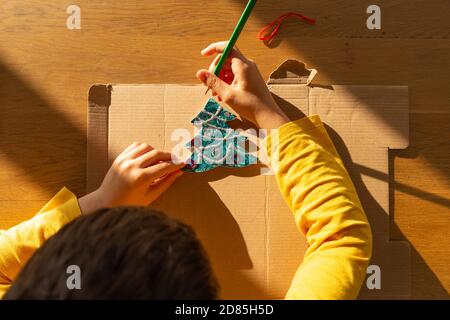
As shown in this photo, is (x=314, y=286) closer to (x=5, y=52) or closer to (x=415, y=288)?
(x=415, y=288)

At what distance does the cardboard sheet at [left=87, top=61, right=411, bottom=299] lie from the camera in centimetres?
79

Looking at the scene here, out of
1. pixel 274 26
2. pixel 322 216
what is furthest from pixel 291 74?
pixel 322 216

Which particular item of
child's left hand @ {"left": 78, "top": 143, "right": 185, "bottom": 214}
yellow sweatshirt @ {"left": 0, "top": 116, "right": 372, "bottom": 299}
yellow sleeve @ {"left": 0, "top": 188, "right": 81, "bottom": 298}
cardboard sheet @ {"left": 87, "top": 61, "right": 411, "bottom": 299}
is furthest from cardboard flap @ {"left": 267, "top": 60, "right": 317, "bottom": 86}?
yellow sleeve @ {"left": 0, "top": 188, "right": 81, "bottom": 298}

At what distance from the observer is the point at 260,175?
0.81 meters

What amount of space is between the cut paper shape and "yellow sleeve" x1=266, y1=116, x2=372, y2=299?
7 cm

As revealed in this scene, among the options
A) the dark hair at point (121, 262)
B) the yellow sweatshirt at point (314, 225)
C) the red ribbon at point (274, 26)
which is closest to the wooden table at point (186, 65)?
the red ribbon at point (274, 26)

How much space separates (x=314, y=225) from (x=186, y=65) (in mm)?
347

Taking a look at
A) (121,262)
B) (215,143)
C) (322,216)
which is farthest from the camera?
(215,143)

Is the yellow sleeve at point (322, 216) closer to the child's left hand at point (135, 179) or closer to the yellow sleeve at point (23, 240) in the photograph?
the child's left hand at point (135, 179)

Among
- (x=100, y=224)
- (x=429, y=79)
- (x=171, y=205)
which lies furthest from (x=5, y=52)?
(x=429, y=79)

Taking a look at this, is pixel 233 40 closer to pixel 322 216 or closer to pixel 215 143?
pixel 215 143

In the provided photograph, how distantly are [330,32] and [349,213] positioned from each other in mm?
332

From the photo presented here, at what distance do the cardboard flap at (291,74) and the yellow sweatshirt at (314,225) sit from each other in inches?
4.2

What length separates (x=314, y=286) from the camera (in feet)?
2.08
